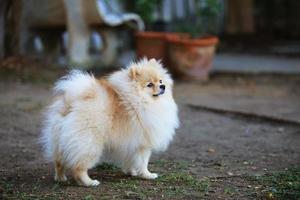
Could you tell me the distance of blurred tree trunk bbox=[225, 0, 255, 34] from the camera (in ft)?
50.3

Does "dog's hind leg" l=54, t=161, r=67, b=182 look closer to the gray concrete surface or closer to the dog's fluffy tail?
the dog's fluffy tail

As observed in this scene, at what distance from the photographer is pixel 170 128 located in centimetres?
520

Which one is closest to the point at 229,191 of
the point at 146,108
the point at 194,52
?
the point at 146,108

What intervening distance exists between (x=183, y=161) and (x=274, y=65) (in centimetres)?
627

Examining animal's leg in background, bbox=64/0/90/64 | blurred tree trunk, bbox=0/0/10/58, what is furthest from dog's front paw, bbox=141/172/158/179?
animal's leg in background, bbox=64/0/90/64

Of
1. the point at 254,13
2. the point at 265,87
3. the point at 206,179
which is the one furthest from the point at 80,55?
the point at 254,13

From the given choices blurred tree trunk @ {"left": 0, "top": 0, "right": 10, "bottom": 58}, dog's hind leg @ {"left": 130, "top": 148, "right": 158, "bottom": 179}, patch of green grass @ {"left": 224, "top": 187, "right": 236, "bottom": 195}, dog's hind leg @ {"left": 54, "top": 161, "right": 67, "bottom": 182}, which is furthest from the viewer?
blurred tree trunk @ {"left": 0, "top": 0, "right": 10, "bottom": 58}

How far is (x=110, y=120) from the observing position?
4.87 metres

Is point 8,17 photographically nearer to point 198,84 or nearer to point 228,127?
point 198,84

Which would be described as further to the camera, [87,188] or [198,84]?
[198,84]

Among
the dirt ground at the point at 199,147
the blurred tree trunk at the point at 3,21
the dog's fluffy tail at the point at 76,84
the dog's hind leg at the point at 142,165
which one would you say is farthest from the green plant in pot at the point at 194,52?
the dog's fluffy tail at the point at 76,84

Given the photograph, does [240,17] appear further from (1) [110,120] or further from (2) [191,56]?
(1) [110,120]

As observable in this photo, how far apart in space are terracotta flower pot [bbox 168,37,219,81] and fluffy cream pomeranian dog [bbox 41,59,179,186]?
5.01 meters

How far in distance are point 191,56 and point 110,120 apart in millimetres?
5538
